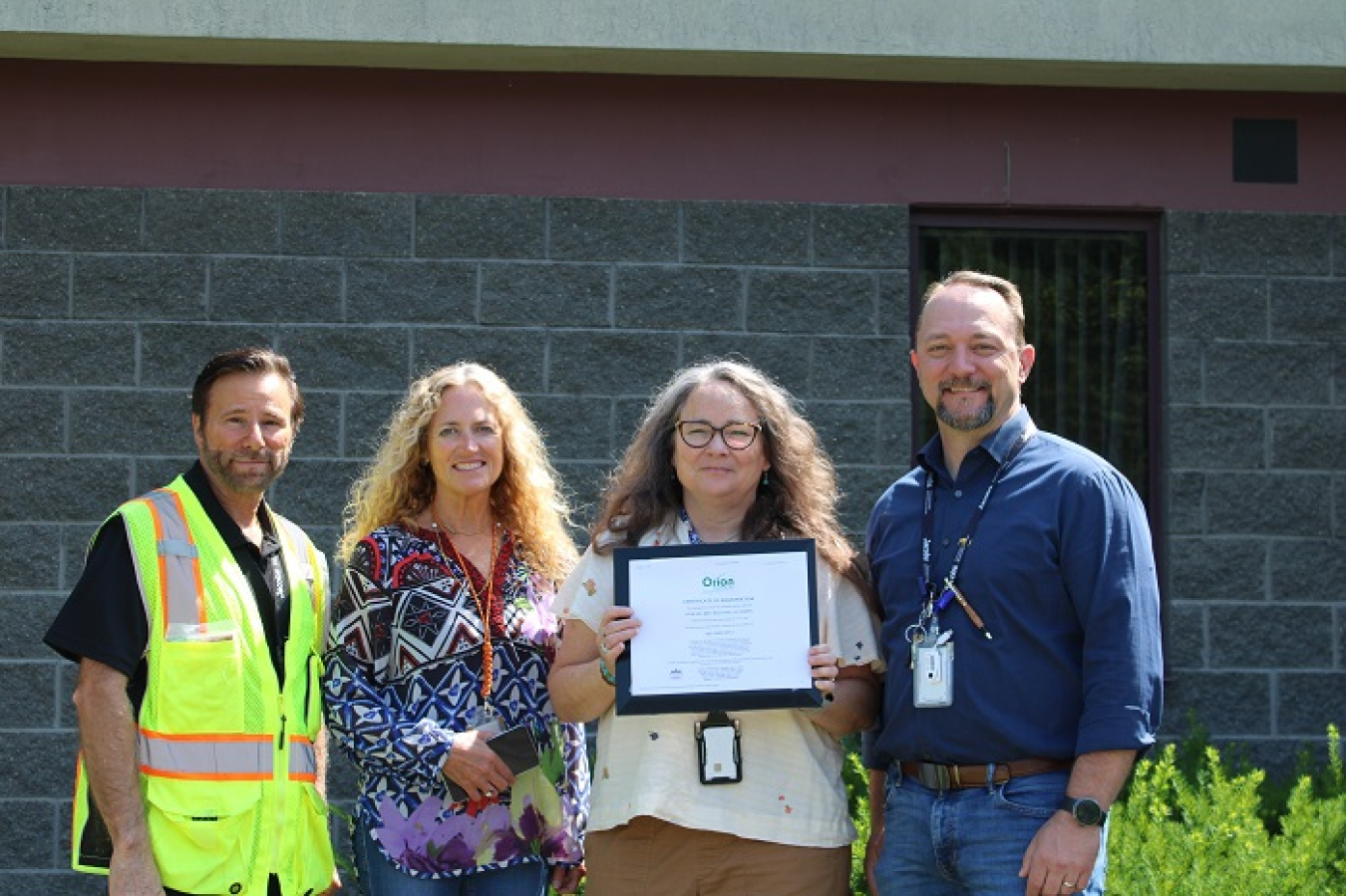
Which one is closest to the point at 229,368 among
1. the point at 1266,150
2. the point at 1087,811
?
the point at 1087,811

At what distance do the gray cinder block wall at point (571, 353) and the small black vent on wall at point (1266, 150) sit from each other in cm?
19

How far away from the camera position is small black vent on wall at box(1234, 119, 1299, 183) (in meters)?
7.61

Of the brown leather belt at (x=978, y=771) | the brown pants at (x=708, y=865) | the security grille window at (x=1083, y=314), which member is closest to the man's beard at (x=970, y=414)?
the brown leather belt at (x=978, y=771)

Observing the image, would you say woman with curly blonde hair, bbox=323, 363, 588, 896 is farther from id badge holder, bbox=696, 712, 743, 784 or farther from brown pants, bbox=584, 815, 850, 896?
id badge holder, bbox=696, 712, 743, 784

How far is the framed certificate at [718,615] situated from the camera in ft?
13.9

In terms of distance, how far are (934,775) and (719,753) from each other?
1.68ft

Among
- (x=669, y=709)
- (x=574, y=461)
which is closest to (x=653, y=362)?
(x=574, y=461)

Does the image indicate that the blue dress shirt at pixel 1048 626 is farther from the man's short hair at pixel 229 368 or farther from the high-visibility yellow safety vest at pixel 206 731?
the man's short hair at pixel 229 368

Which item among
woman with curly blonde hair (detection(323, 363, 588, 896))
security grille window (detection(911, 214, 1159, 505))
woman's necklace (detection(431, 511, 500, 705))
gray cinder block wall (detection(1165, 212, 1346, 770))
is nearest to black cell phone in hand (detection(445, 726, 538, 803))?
woman with curly blonde hair (detection(323, 363, 588, 896))

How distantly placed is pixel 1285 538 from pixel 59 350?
16.8 ft

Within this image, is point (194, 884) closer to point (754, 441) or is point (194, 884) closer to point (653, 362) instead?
point (754, 441)

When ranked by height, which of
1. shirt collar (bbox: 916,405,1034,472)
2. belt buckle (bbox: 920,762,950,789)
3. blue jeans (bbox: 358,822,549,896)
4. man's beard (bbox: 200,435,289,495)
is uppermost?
shirt collar (bbox: 916,405,1034,472)

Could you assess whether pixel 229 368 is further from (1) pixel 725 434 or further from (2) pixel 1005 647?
(2) pixel 1005 647

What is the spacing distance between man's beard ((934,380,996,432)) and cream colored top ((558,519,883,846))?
0.50 metres
